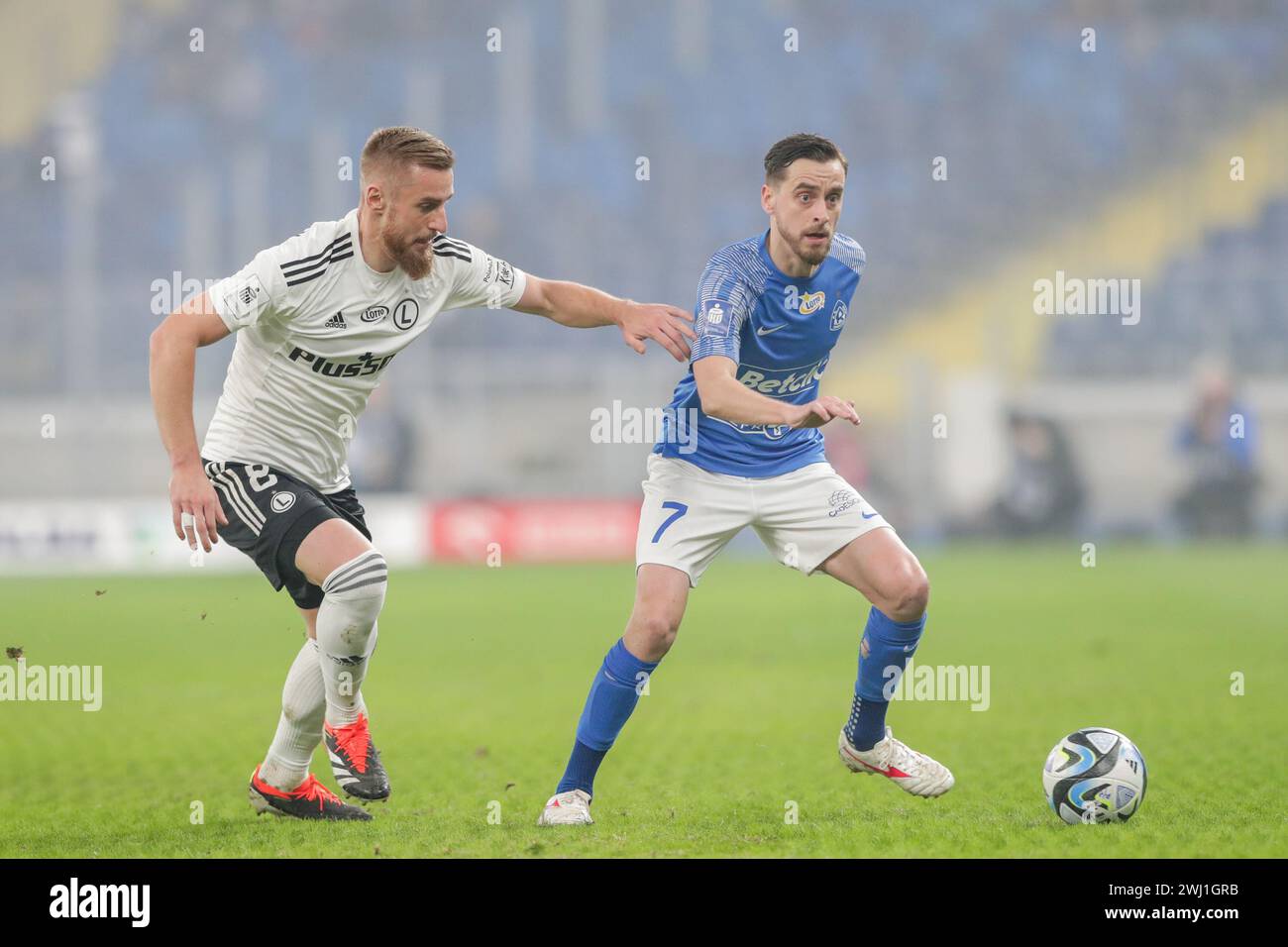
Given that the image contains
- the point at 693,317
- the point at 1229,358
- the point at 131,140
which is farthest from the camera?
the point at 131,140

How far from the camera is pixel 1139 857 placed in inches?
165

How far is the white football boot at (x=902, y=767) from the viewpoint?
5.32 meters

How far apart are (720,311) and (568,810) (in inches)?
67.6

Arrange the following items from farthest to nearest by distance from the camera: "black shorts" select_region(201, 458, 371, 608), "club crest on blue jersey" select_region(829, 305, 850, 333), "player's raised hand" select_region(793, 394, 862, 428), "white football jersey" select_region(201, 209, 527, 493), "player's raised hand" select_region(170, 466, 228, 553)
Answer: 1. "club crest on blue jersey" select_region(829, 305, 850, 333)
2. "black shorts" select_region(201, 458, 371, 608)
3. "white football jersey" select_region(201, 209, 527, 493)
4. "player's raised hand" select_region(170, 466, 228, 553)
5. "player's raised hand" select_region(793, 394, 862, 428)

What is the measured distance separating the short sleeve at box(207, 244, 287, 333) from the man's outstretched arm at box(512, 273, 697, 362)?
36.4 inches

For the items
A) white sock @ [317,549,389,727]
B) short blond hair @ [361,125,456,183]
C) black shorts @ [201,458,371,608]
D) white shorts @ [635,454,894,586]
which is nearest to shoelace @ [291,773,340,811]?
white sock @ [317,549,389,727]

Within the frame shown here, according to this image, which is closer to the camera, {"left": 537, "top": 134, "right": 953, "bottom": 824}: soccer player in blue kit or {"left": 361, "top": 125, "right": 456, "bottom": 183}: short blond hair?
{"left": 361, "top": 125, "right": 456, "bottom": 183}: short blond hair

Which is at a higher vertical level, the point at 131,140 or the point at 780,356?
the point at 131,140

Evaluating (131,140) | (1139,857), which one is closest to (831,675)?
(1139,857)

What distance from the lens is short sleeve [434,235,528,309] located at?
5.35 metres

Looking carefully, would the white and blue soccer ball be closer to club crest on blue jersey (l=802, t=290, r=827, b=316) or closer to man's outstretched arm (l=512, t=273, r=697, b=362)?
club crest on blue jersey (l=802, t=290, r=827, b=316)

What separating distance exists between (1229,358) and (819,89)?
9304mm

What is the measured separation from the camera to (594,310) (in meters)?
5.52

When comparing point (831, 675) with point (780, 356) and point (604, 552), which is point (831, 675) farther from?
point (604, 552)
